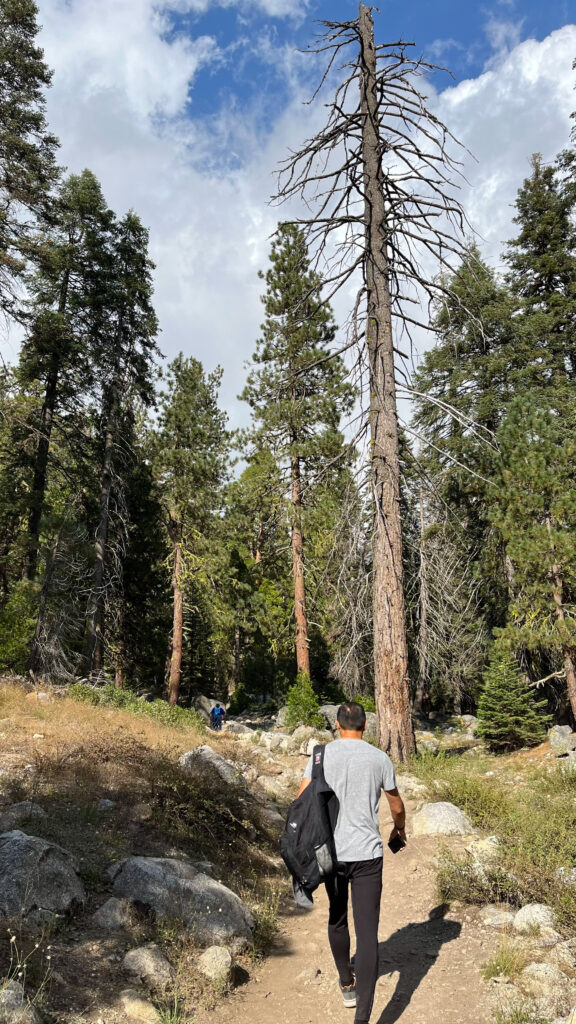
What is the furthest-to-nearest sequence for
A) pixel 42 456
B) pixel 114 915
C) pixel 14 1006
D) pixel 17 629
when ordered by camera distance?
pixel 17 629 < pixel 42 456 < pixel 114 915 < pixel 14 1006

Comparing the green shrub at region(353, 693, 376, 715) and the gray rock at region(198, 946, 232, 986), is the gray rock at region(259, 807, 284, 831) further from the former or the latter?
the green shrub at region(353, 693, 376, 715)

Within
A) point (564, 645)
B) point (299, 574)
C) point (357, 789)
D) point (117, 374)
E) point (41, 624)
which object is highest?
point (117, 374)

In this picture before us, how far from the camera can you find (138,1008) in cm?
340

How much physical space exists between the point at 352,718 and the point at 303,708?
52.1ft

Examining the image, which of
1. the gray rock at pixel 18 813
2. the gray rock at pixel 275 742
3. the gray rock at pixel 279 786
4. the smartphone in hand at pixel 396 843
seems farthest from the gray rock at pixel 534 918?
the gray rock at pixel 275 742

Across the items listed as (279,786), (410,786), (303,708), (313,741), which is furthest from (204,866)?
(303,708)

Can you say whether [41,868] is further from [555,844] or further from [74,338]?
[74,338]

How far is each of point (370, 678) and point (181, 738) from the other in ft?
48.1

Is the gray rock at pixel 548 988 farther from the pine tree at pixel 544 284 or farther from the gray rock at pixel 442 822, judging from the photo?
the pine tree at pixel 544 284

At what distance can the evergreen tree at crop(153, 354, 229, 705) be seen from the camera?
2006 centimetres

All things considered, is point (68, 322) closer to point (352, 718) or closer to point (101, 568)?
point (101, 568)

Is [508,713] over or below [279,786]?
over

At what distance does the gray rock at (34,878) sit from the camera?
393 centimetres

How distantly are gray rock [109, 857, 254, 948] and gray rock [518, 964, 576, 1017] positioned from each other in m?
1.99
